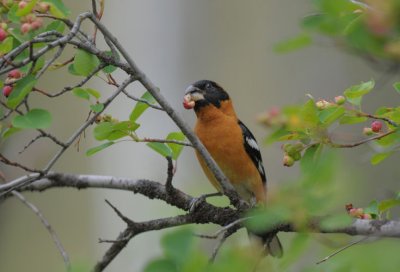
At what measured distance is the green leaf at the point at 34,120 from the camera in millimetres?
2051

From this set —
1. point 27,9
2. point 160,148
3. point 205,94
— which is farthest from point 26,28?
point 205,94

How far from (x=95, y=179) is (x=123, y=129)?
78 cm

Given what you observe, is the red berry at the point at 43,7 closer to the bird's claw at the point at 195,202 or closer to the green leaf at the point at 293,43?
the green leaf at the point at 293,43

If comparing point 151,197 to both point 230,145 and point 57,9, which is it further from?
point 230,145

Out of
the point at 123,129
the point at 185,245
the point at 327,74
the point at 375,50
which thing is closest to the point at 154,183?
the point at 123,129

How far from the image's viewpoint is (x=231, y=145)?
4.15 m

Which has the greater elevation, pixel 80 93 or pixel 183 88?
pixel 80 93

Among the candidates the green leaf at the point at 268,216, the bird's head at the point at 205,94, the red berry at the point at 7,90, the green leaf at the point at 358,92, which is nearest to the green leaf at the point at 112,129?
the red berry at the point at 7,90

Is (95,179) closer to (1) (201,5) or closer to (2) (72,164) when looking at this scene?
(1) (201,5)

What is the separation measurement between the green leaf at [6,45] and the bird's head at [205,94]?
199cm

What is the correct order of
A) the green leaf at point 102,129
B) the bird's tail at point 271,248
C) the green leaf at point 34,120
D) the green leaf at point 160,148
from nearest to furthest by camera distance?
the bird's tail at point 271,248
the green leaf at point 34,120
the green leaf at point 102,129
the green leaf at point 160,148

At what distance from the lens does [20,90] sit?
2135 mm

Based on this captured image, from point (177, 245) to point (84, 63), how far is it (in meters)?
1.12

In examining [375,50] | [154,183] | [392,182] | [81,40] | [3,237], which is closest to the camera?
[375,50]
